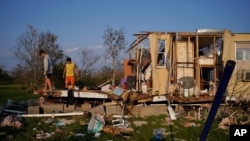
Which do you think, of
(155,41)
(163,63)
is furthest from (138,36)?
(163,63)

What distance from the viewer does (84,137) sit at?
876 centimetres

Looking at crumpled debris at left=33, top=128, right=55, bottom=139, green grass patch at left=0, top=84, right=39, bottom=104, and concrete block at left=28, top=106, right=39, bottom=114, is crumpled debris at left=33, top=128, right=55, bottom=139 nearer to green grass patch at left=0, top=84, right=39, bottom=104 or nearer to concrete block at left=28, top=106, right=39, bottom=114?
concrete block at left=28, top=106, right=39, bottom=114

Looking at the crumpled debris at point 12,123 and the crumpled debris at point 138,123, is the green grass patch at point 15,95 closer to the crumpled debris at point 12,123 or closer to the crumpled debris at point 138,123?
the crumpled debris at point 12,123

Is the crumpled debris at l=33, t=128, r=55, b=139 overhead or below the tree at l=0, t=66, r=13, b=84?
below

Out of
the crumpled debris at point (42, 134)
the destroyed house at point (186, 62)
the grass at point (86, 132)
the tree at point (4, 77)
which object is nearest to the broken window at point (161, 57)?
the destroyed house at point (186, 62)

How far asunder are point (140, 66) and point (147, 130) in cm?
577

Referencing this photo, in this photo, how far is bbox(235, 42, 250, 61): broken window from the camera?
1503cm

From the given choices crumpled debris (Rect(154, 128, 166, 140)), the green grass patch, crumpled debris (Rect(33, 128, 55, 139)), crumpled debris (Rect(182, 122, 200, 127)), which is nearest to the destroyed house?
crumpled debris (Rect(182, 122, 200, 127))

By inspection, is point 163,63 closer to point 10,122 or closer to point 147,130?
point 147,130

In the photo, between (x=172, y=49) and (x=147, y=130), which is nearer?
(x=147, y=130)

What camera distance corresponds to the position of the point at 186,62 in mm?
15195

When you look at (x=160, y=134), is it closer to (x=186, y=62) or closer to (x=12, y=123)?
(x=12, y=123)

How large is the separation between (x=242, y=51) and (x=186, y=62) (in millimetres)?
3095

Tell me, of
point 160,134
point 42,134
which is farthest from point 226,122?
point 42,134
